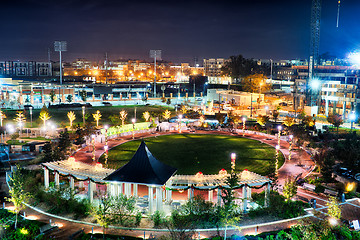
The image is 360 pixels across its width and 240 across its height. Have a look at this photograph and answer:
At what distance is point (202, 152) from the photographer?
118 feet

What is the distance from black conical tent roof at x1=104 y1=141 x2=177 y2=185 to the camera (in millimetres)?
19594

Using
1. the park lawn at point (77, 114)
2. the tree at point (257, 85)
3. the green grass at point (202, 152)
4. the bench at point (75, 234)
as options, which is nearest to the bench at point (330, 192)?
the green grass at point (202, 152)

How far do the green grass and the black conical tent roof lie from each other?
8.25 meters

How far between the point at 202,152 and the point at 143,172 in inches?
649

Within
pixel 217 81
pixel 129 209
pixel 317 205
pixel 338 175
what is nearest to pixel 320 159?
pixel 338 175

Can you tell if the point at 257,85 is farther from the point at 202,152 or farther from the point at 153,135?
the point at 202,152

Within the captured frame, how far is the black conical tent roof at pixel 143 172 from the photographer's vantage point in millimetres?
19594

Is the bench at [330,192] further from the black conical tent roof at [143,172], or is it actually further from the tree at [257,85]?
the tree at [257,85]

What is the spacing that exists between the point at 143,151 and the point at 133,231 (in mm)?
5037

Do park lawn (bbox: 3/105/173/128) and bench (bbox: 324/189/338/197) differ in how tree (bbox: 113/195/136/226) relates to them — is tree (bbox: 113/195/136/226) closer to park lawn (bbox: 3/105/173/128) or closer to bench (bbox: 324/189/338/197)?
bench (bbox: 324/189/338/197)

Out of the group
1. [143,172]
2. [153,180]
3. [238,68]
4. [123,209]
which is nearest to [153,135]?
[143,172]

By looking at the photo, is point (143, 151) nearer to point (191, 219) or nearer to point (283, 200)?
point (191, 219)

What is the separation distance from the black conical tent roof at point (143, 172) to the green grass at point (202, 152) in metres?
8.25

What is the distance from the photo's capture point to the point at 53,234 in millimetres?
17469
